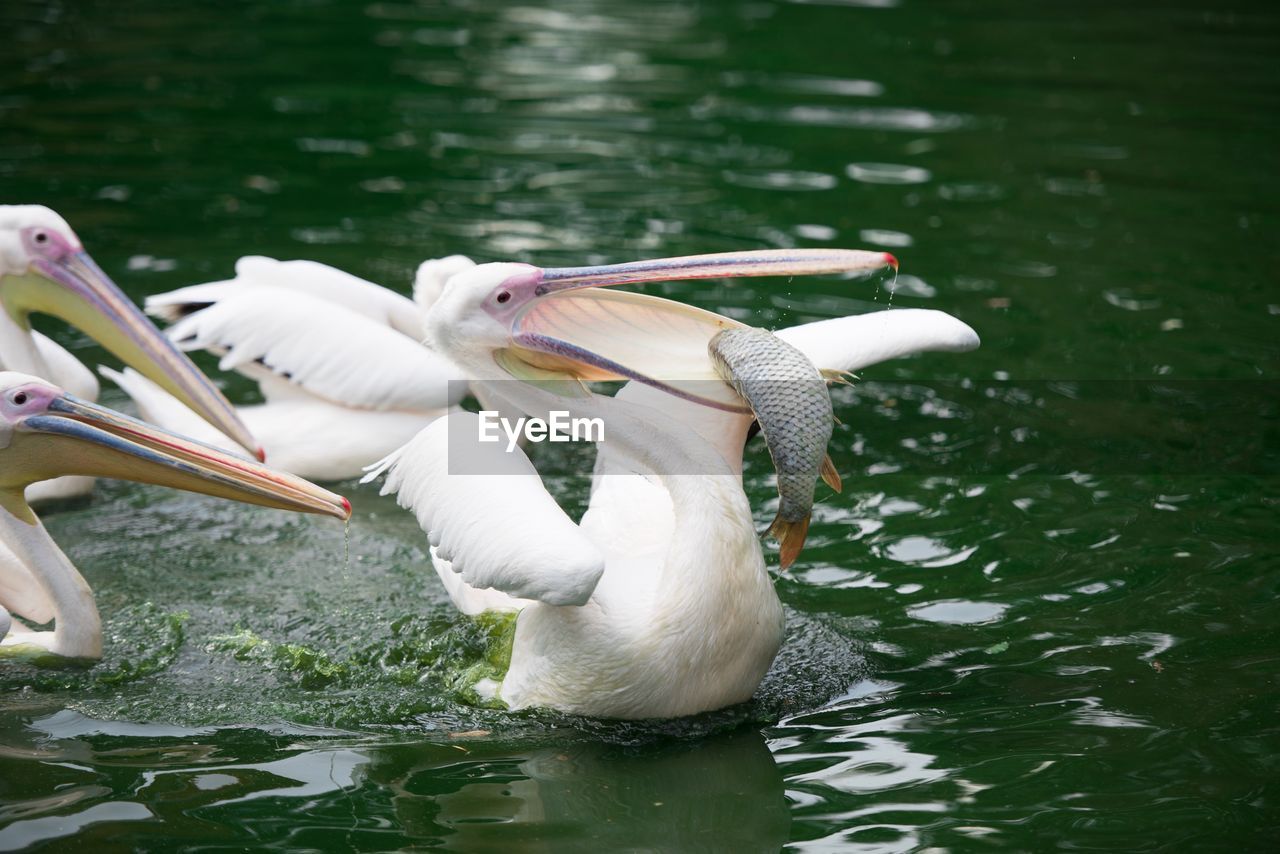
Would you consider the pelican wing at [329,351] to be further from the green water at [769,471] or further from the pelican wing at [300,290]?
the green water at [769,471]

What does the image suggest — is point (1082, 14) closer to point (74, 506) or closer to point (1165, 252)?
point (1165, 252)

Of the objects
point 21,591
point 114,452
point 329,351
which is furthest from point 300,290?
point 114,452

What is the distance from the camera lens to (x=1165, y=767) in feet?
11.9

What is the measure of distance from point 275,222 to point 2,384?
3996mm

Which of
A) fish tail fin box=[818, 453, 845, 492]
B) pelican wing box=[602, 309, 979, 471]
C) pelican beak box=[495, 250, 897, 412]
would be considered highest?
pelican beak box=[495, 250, 897, 412]

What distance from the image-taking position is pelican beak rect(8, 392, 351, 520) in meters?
3.78

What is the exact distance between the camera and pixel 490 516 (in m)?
3.59

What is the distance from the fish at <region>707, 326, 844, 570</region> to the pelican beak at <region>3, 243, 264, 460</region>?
6.96 feet

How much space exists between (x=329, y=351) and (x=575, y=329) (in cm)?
176

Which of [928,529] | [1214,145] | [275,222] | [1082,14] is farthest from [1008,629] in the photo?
[1082,14]

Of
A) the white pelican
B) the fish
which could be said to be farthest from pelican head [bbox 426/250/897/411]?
the white pelican

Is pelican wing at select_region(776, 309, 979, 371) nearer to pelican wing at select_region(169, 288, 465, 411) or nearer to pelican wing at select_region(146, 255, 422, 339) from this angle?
pelican wing at select_region(169, 288, 465, 411)

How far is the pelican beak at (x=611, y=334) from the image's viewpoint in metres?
3.71

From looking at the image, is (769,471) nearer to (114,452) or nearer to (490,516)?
(490,516)
